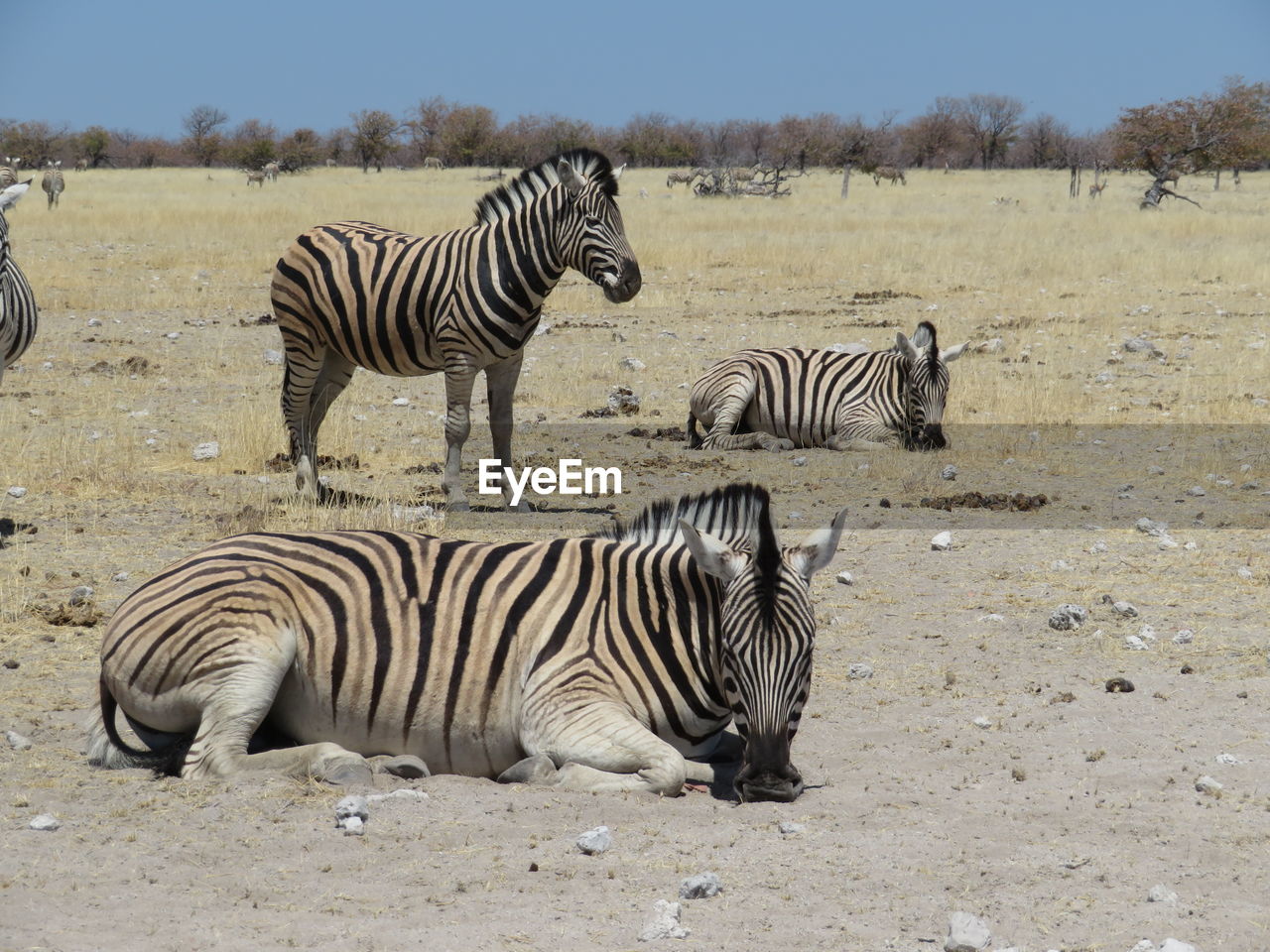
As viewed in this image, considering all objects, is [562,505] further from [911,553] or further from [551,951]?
[551,951]

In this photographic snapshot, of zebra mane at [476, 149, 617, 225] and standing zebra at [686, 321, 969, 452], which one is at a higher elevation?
zebra mane at [476, 149, 617, 225]

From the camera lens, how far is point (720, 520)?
478cm

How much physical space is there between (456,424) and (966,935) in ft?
19.3

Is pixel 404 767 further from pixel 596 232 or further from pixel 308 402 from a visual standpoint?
pixel 308 402

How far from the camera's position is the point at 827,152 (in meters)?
57.4

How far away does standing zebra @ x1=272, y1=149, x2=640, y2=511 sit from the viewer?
28.0 feet

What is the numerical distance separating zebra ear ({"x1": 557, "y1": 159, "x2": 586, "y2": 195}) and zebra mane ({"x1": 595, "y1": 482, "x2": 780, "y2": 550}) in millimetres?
3804

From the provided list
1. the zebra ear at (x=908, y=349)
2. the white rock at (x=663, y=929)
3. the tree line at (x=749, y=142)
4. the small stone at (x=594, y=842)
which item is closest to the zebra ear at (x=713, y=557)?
the small stone at (x=594, y=842)

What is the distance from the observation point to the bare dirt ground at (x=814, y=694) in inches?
143

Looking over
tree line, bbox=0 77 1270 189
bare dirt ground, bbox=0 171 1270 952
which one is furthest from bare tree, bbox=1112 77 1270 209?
bare dirt ground, bbox=0 171 1270 952

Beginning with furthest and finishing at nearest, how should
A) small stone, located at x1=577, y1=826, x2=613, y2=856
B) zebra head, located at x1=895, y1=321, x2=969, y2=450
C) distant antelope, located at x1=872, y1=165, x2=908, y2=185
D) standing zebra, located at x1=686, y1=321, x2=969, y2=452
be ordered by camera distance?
distant antelope, located at x1=872, y1=165, x2=908, y2=185, standing zebra, located at x1=686, y1=321, x2=969, y2=452, zebra head, located at x1=895, y1=321, x2=969, y2=450, small stone, located at x1=577, y1=826, x2=613, y2=856

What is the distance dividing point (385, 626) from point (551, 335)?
11.6 metres

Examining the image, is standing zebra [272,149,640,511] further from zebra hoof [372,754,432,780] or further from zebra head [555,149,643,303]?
zebra hoof [372,754,432,780]

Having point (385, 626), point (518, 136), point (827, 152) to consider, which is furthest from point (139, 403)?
point (518, 136)
